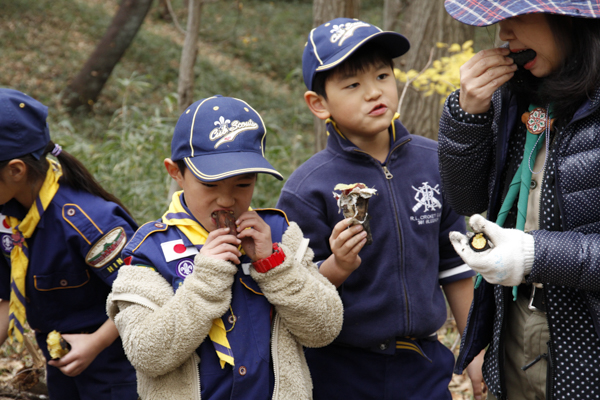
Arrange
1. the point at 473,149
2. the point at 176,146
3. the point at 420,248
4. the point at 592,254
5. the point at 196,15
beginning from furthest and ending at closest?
1. the point at 196,15
2. the point at 420,248
3. the point at 176,146
4. the point at 473,149
5. the point at 592,254

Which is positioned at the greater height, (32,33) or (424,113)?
(424,113)

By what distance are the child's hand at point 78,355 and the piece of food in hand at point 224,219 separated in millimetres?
1042

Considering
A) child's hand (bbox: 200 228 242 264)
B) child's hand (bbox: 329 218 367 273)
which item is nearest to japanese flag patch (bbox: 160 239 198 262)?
child's hand (bbox: 200 228 242 264)

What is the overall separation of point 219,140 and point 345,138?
668 millimetres

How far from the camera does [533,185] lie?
182cm

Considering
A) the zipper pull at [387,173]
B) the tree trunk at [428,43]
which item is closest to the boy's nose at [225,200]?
the zipper pull at [387,173]

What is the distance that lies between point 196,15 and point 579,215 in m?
4.60

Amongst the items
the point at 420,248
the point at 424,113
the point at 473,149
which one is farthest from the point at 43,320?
the point at 424,113

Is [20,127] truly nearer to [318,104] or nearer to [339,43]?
[318,104]

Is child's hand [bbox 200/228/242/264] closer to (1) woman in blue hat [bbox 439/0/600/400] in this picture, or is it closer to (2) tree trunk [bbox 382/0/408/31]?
(1) woman in blue hat [bbox 439/0/600/400]

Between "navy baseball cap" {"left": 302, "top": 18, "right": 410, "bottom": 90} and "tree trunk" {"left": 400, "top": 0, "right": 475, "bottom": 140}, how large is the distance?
10.6ft

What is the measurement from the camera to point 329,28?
246 centimetres

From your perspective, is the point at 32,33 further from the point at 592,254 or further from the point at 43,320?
the point at 592,254

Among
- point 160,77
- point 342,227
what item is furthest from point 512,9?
point 160,77
